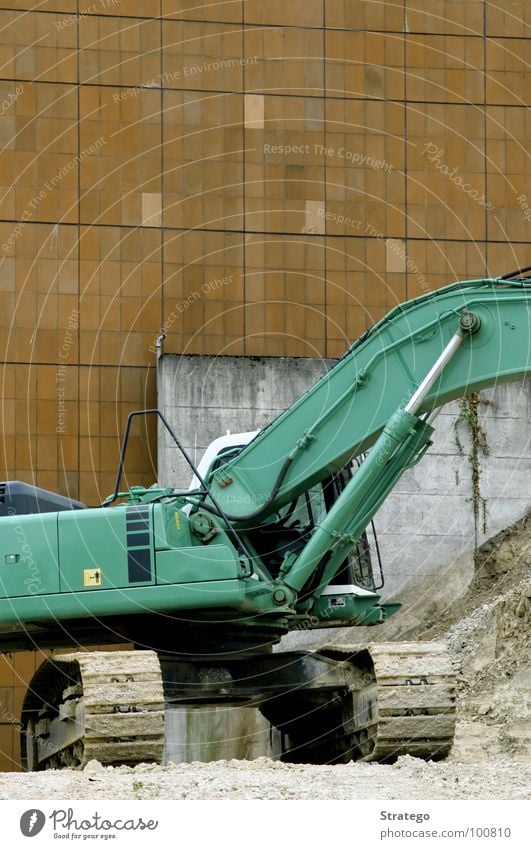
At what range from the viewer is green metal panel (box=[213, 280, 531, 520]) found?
62.4 feet

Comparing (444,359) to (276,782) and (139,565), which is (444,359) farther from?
(276,782)

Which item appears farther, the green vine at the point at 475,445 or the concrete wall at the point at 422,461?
the green vine at the point at 475,445

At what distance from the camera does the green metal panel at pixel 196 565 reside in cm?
1942

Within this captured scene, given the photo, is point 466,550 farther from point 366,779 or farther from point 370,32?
point 366,779

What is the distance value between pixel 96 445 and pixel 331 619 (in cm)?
938

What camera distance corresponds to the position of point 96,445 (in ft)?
95.0

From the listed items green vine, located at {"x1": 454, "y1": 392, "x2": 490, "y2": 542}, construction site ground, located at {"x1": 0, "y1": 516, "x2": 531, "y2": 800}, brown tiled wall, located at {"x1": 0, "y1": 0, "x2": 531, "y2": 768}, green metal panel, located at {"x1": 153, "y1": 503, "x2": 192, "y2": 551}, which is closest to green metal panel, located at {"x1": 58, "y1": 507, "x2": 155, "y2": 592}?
green metal panel, located at {"x1": 153, "y1": 503, "x2": 192, "y2": 551}

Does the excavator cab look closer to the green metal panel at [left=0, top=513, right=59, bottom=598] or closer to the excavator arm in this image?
the excavator arm

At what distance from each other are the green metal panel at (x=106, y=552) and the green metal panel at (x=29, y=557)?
0.40 feet

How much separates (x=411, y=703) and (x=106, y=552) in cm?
383

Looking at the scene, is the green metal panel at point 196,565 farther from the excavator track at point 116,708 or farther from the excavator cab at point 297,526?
the excavator track at point 116,708

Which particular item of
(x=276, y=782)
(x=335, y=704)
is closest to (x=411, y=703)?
(x=335, y=704)

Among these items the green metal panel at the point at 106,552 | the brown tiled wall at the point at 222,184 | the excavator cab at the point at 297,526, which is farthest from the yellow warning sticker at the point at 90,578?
the brown tiled wall at the point at 222,184
